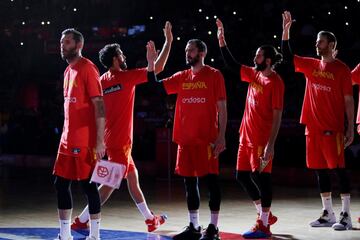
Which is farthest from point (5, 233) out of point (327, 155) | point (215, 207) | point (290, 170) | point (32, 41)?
point (32, 41)

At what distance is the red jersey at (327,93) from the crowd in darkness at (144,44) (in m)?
7.22

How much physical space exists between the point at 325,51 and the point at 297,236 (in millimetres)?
2343

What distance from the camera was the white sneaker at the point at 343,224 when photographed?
9.19 metres

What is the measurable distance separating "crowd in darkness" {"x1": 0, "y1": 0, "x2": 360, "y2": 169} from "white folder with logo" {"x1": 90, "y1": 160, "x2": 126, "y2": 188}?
29.1 feet

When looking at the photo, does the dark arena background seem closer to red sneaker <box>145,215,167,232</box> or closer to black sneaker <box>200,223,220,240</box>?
red sneaker <box>145,215,167,232</box>

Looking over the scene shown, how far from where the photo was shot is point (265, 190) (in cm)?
884

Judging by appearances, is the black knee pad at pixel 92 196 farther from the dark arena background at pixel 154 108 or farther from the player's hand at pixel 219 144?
the player's hand at pixel 219 144

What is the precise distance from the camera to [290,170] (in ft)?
52.2

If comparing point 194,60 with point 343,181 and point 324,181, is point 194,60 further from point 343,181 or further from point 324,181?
point 343,181

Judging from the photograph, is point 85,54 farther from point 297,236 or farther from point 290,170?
point 297,236

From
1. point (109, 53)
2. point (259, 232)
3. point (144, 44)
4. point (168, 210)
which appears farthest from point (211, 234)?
point (144, 44)

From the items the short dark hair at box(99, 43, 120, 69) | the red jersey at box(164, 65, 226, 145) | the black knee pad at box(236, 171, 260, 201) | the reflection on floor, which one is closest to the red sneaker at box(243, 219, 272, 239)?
the reflection on floor

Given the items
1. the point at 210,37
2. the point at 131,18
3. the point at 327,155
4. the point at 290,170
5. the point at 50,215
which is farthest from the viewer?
the point at 131,18

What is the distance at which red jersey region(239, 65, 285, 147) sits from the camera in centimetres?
882
